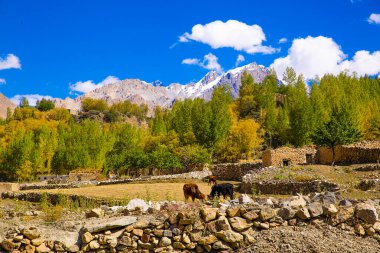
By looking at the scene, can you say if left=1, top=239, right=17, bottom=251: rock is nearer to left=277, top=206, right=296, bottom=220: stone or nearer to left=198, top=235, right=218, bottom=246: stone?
left=198, top=235, right=218, bottom=246: stone

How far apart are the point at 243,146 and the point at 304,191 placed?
3494 centimetres

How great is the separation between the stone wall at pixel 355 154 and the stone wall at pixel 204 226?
875 inches

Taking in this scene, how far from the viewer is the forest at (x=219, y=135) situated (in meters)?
47.8

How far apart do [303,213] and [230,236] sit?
1.50 m

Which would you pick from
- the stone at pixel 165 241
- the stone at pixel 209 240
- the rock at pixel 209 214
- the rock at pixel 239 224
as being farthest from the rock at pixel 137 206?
the rock at pixel 239 224

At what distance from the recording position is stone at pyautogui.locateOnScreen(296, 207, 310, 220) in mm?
7312

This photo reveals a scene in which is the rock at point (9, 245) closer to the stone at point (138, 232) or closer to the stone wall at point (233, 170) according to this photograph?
the stone at point (138, 232)

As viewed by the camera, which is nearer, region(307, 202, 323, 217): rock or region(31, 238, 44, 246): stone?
region(307, 202, 323, 217): rock

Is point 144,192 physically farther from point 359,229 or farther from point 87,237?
point 359,229

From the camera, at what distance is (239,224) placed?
740 cm

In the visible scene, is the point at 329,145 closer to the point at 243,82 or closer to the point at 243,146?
the point at 243,146

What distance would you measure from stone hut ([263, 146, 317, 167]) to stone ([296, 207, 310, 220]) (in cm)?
2638

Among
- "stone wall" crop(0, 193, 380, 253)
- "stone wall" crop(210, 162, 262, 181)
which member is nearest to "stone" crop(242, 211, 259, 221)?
"stone wall" crop(0, 193, 380, 253)

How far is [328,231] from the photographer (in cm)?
711
